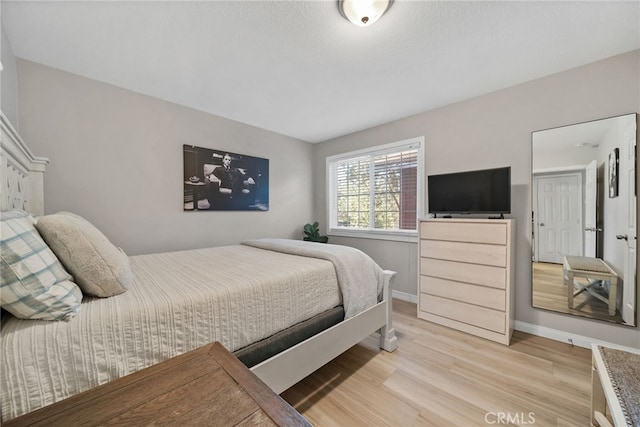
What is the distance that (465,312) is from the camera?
7.47 feet

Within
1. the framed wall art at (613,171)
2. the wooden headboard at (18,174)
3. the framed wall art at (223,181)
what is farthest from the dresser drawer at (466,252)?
the wooden headboard at (18,174)

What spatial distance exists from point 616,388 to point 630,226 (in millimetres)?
1623

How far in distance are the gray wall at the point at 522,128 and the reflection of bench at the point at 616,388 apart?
1182 mm

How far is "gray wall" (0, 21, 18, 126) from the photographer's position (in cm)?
155

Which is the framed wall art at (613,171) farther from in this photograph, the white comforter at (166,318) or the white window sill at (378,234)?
the white comforter at (166,318)

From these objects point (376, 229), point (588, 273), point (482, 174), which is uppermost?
point (482, 174)

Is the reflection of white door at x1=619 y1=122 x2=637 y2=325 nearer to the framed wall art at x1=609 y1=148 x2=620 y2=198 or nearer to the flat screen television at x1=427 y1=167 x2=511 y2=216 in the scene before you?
the framed wall art at x1=609 y1=148 x2=620 y2=198

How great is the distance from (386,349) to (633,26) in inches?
110

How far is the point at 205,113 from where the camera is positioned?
9.50 feet

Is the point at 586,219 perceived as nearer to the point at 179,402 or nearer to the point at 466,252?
the point at 466,252

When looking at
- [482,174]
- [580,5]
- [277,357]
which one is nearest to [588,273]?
[482,174]

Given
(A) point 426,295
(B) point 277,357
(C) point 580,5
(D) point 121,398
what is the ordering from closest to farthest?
(D) point 121,398 → (B) point 277,357 → (C) point 580,5 → (A) point 426,295

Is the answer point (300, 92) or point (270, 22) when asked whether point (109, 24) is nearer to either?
point (270, 22)

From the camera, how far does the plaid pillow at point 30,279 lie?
73 centimetres
